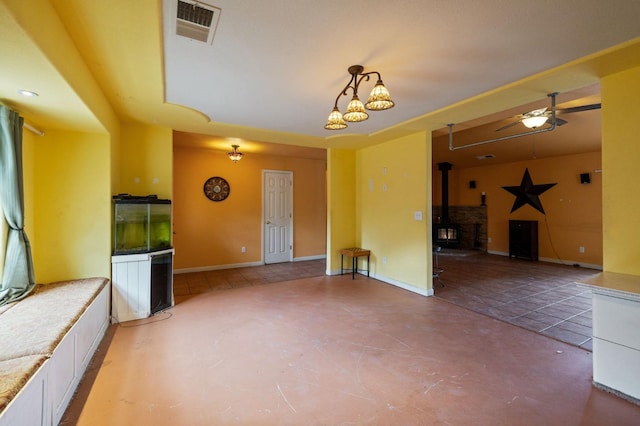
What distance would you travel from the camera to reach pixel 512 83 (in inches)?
98.7

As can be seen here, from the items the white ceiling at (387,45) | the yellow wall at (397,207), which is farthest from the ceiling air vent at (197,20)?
the yellow wall at (397,207)

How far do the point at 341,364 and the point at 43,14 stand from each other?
9.58ft

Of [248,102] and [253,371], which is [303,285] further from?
[248,102]

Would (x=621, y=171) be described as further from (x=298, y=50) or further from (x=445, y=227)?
(x=445, y=227)

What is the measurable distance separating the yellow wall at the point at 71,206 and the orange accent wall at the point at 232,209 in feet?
8.10

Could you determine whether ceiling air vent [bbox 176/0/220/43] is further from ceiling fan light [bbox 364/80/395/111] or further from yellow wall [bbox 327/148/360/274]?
yellow wall [bbox 327/148/360/274]

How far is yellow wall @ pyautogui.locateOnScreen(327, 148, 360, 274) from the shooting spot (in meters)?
5.35

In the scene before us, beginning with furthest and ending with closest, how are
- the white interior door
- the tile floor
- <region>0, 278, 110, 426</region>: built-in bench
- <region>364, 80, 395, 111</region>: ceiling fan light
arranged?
the white interior door < the tile floor < <region>364, 80, 395, 111</region>: ceiling fan light < <region>0, 278, 110, 426</region>: built-in bench

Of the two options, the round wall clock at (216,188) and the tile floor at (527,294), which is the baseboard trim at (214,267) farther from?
the tile floor at (527,294)

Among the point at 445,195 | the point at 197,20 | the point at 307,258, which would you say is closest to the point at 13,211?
the point at 197,20

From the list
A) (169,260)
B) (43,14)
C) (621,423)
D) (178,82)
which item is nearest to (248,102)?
(178,82)

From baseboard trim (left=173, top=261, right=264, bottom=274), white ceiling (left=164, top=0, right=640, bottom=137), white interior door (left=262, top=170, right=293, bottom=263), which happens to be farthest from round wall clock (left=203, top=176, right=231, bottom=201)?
white ceiling (left=164, top=0, right=640, bottom=137)

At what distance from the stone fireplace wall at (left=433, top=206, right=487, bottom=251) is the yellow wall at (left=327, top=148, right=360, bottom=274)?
4236 mm

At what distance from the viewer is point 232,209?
6.03m
